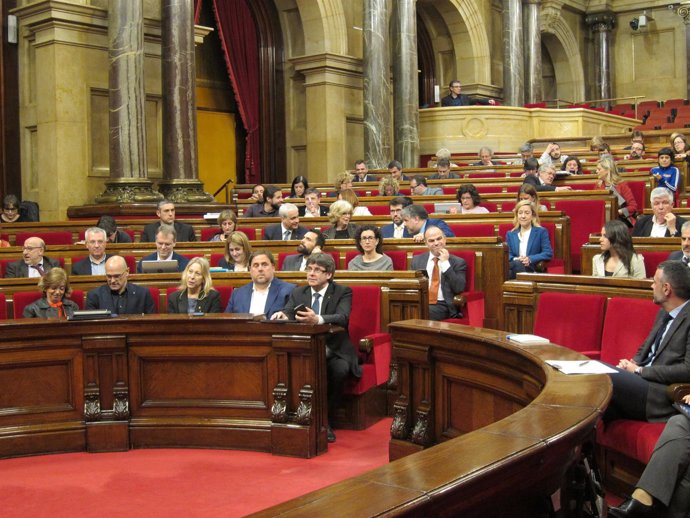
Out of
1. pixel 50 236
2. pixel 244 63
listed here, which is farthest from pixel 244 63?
pixel 50 236

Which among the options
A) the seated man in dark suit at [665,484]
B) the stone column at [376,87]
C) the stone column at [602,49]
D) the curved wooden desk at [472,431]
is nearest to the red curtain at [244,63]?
the stone column at [376,87]

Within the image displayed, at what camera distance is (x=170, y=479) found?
414 cm

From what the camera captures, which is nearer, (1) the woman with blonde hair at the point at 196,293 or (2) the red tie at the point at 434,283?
(1) the woman with blonde hair at the point at 196,293

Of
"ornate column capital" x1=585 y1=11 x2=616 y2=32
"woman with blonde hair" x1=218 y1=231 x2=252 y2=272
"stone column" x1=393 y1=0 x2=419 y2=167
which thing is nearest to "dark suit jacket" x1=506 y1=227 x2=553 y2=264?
"woman with blonde hair" x1=218 y1=231 x2=252 y2=272

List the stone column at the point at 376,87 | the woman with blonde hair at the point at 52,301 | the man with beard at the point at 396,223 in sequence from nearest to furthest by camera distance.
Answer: the woman with blonde hair at the point at 52,301, the man with beard at the point at 396,223, the stone column at the point at 376,87

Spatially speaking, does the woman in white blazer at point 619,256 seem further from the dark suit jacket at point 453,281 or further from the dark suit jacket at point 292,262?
the dark suit jacket at point 292,262

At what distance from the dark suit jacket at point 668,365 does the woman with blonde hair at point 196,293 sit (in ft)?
8.68

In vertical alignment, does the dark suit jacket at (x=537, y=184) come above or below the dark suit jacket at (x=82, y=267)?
above

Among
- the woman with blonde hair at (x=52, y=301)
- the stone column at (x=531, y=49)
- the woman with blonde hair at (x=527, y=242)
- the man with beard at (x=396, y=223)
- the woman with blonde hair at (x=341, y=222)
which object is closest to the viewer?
the woman with blonde hair at (x=52, y=301)

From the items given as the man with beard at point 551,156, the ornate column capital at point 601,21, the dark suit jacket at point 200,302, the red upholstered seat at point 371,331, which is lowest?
the red upholstered seat at point 371,331

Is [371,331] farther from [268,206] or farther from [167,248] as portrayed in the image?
[268,206]

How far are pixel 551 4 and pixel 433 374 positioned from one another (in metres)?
18.4

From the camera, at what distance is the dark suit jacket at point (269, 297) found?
5129 millimetres

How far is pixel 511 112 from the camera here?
15.6 metres
